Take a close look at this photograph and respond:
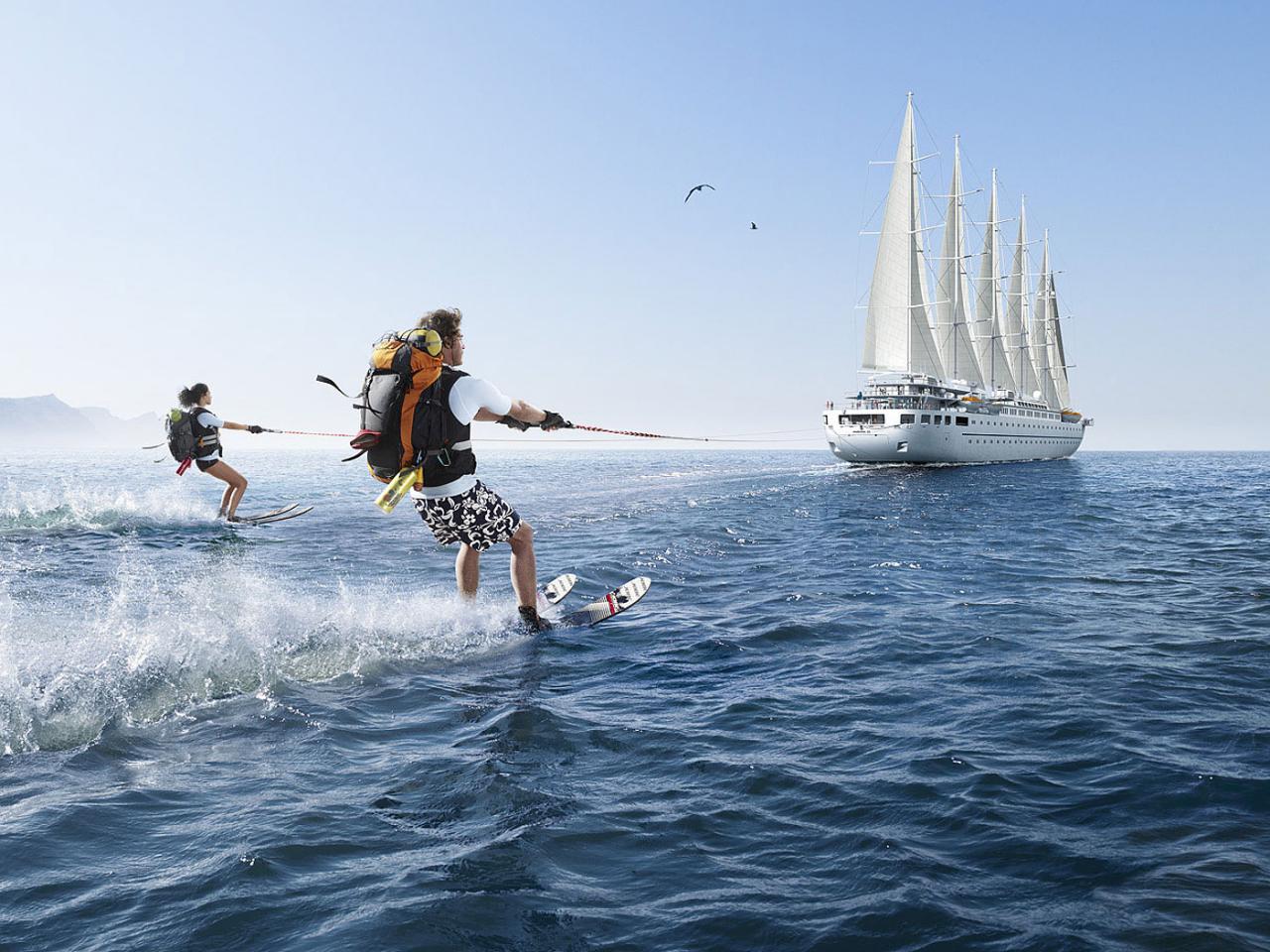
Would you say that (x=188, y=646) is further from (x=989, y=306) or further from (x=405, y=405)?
(x=989, y=306)

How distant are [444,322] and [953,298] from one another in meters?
70.2

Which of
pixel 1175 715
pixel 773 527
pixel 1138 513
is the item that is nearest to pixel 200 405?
pixel 773 527

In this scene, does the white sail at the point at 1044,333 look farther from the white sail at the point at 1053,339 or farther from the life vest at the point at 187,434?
the life vest at the point at 187,434

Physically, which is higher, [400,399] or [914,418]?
[914,418]

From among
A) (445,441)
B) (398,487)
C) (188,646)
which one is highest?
(445,441)

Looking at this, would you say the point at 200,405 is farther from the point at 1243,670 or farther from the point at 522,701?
the point at 1243,670

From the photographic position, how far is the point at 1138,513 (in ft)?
80.4

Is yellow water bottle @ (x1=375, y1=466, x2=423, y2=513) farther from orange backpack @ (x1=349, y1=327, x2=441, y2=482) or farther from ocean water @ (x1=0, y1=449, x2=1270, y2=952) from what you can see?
ocean water @ (x1=0, y1=449, x2=1270, y2=952)

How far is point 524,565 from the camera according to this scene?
8.45 meters

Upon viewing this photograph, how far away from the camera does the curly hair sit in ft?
24.5

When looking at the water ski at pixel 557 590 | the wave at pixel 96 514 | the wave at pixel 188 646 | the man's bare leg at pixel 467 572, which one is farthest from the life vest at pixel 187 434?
the man's bare leg at pixel 467 572

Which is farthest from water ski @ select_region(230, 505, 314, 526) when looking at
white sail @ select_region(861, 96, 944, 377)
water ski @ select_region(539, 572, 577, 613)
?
white sail @ select_region(861, 96, 944, 377)

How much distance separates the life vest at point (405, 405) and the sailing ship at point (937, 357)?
55342 mm

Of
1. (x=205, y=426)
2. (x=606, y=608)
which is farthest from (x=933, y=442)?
(x=606, y=608)
